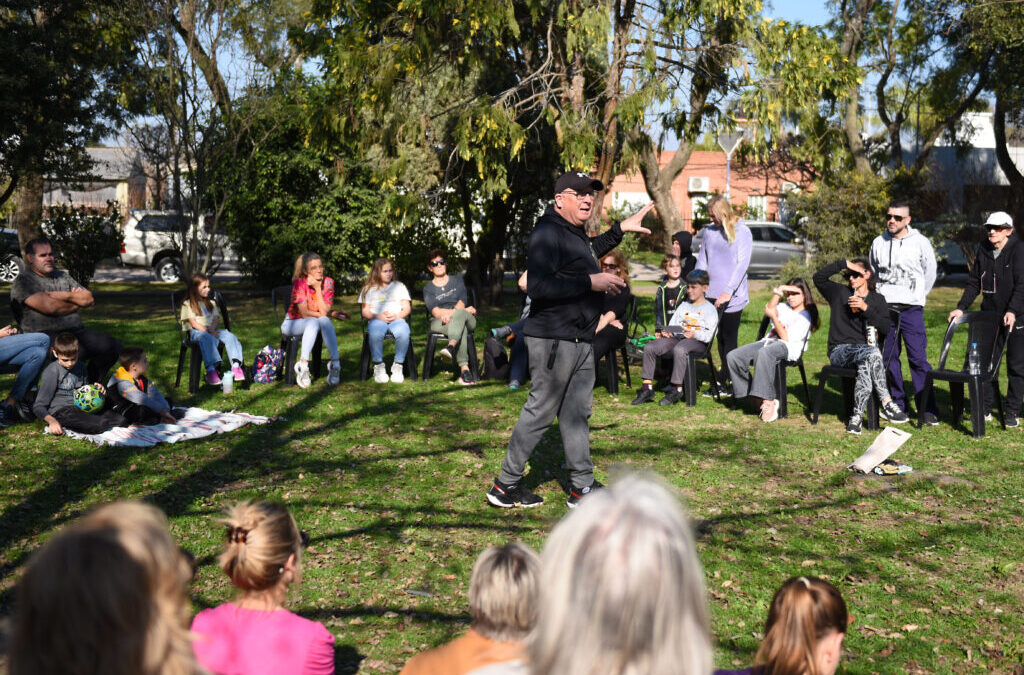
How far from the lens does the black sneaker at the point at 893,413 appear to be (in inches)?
320

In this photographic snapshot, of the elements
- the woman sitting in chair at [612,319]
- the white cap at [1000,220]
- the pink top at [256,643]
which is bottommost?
the pink top at [256,643]

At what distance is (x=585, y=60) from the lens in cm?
1194

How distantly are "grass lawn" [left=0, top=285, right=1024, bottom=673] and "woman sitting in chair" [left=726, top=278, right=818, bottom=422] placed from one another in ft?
1.06

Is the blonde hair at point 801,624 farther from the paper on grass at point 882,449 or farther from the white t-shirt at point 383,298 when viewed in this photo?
the white t-shirt at point 383,298

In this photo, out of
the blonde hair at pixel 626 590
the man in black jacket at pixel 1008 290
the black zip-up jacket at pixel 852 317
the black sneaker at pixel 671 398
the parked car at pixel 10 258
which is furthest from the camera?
the parked car at pixel 10 258

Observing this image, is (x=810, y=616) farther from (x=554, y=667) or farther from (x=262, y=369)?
(x=262, y=369)

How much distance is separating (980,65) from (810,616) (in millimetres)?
23505

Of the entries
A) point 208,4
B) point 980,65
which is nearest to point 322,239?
point 208,4

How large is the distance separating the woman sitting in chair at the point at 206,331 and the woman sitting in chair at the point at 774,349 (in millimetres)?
4782

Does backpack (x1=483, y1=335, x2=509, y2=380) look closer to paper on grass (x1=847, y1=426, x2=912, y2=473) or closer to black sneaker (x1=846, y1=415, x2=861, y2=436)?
black sneaker (x1=846, y1=415, x2=861, y2=436)

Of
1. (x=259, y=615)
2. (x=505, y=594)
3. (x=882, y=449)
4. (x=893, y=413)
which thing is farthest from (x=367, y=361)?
(x=505, y=594)

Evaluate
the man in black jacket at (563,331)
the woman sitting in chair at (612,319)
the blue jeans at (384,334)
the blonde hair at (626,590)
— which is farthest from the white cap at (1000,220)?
the blonde hair at (626,590)

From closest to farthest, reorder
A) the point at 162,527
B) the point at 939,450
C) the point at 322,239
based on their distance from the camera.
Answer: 1. the point at 162,527
2. the point at 939,450
3. the point at 322,239

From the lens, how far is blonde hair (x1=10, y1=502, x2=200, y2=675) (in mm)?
1626
